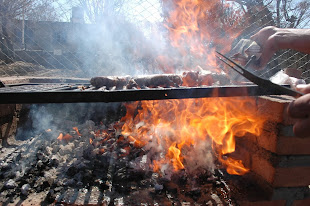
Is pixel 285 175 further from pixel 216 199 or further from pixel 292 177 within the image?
pixel 216 199

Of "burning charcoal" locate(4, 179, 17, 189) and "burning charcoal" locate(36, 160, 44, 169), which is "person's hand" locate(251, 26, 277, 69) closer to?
"burning charcoal" locate(36, 160, 44, 169)

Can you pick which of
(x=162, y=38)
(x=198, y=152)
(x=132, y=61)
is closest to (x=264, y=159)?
(x=198, y=152)

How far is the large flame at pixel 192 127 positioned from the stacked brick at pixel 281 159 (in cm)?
16

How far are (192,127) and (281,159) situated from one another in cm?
103

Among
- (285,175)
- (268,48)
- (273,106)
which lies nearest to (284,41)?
(268,48)

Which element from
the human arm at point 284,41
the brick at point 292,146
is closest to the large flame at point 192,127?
the brick at point 292,146

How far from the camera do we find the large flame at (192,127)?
216cm

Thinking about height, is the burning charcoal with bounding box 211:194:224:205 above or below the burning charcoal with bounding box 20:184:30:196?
above

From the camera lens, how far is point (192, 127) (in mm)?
2539

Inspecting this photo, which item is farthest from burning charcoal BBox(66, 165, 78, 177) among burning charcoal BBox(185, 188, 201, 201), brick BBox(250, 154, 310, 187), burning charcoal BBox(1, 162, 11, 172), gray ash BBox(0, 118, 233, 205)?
brick BBox(250, 154, 310, 187)

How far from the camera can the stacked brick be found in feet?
5.63

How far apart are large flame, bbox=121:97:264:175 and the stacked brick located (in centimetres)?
16

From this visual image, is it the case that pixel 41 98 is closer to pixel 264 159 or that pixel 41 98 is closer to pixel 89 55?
pixel 264 159

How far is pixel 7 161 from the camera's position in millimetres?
2439
